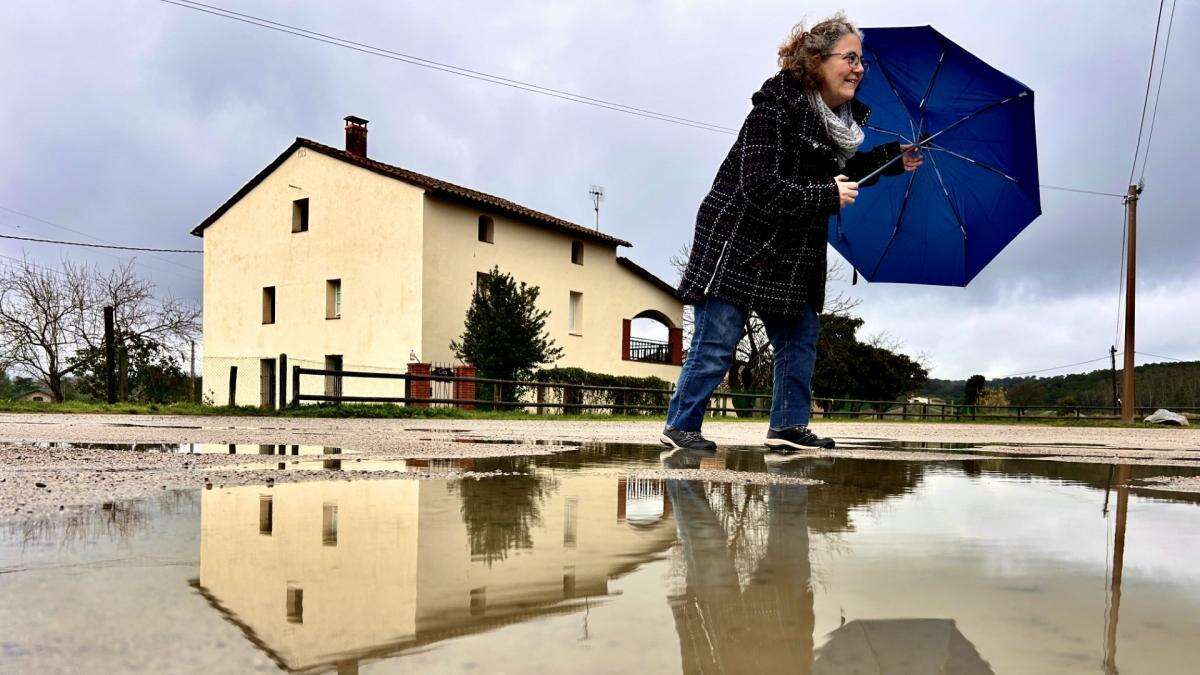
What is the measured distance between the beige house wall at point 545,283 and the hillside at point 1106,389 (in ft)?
80.3

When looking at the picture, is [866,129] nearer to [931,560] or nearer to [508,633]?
[931,560]

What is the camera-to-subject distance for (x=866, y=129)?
17.9 feet

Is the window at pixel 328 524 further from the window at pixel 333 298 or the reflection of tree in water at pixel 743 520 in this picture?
the window at pixel 333 298

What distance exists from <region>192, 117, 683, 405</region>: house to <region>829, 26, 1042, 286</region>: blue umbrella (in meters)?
21.0

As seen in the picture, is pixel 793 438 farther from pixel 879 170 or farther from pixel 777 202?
pixel 879 170

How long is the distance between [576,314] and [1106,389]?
46628 millimetres

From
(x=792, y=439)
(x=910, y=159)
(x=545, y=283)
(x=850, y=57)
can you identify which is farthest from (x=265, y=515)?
(x=545, y=283)

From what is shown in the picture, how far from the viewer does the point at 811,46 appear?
4.46m

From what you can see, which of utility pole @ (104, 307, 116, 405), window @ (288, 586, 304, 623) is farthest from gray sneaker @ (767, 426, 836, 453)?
utility pole @ (104, 307, 116, 405)

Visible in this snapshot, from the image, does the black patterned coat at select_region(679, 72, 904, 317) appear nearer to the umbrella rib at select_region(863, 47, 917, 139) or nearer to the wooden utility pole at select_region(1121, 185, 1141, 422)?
the umbrella rib at select_region(863, 47, 917, 139)

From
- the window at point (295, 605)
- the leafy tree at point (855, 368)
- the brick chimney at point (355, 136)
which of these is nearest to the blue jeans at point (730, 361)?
the window at point (295, 605)

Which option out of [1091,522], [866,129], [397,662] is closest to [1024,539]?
[1091,522]

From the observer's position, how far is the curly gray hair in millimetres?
4473

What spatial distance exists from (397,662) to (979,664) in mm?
703
